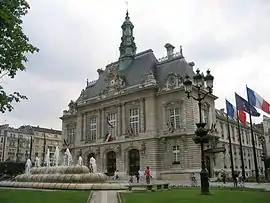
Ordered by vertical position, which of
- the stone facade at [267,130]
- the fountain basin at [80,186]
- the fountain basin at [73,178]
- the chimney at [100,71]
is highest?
the chimney at [100,71]

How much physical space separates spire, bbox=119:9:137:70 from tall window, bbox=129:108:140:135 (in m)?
10.5

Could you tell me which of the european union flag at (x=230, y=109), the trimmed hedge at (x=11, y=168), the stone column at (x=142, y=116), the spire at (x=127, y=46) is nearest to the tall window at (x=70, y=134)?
the trimmed hedge at (x=11, y=168)

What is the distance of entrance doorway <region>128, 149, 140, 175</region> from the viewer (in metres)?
48.5

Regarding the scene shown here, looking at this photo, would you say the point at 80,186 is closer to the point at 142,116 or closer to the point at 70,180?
the point at 70,180

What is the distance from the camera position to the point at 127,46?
A: 2355 inches

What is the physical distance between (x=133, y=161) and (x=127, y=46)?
21780mm

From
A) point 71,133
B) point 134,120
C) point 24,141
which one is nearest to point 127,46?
point 134,120

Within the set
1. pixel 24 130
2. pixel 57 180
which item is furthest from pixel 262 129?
pixel 57 180

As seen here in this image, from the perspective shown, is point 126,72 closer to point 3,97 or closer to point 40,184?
point 40,184

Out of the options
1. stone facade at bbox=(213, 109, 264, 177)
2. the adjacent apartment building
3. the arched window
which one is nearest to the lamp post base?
stone facade at bbox=(213, 109, 264, 177)

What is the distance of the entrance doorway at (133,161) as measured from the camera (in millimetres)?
48500

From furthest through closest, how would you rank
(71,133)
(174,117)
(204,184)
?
(71,133), (174,117), (204,184)

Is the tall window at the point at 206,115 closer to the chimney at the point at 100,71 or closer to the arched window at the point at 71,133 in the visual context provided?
the chimney at the point at 100,71

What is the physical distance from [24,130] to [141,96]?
65.0m
